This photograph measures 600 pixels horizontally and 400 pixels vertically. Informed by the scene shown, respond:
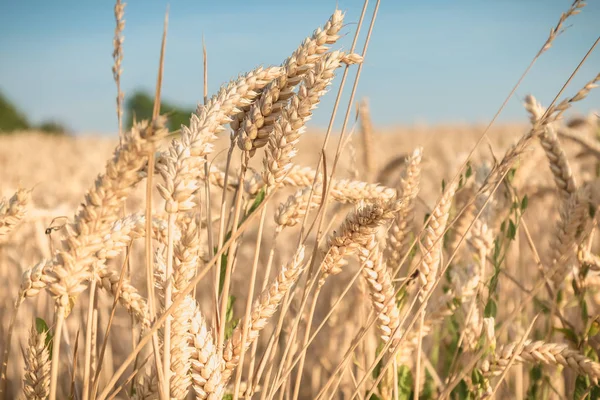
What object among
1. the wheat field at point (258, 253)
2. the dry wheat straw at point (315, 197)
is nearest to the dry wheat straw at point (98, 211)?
the wheat field at point (258, 253)

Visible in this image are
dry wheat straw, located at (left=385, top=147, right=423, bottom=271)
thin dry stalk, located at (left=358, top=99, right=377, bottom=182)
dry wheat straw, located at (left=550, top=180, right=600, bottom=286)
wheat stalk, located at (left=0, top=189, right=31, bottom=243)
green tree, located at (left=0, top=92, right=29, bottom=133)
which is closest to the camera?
wheat stalk, located at (left=0, top=189, right=31, bottom=243)

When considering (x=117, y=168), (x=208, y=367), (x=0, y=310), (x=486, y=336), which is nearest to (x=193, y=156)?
(x=117, y=168)

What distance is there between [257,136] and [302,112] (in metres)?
0.09

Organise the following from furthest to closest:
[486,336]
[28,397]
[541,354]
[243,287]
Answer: [243,287], [486,336], [541,354], [28,397]

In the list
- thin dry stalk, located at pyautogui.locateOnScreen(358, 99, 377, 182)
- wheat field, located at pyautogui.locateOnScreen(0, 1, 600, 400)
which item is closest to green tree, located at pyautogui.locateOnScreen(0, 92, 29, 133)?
thin dry stalk, located at pyautogui.locateOnScreen(358, 99, 377, 182)

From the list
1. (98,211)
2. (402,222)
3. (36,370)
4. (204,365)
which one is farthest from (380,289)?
(36,370)

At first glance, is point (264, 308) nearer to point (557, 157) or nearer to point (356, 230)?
point (356, 230)

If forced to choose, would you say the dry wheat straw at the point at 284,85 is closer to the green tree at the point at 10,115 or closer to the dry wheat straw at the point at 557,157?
the dry wheat straw at the point at 557,157

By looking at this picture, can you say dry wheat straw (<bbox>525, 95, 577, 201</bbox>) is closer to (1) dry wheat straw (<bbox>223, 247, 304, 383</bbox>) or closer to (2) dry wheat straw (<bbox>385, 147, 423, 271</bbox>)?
(2) dry wheat straw (<bbox>385, 147, 423, 271</bbox>)

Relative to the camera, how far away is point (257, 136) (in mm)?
882

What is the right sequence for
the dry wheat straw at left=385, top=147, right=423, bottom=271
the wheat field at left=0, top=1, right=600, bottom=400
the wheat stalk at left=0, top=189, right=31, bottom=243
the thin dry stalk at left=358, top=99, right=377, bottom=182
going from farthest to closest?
1. the thin dry stalk at left=358, top=99, right=377, bottom=182
2. the dry wheat straw at left=385, top=147, right=423, bottom=271
3. the wheat stalk at left=0, top=189, right=31, bottom=243
4. the wheat field at left=0, top=1, right=600, bottom=400

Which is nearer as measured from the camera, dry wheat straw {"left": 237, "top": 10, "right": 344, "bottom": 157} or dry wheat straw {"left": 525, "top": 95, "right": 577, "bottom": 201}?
dry wheat straw {"left": 237, "top": 10, "right": 344, "bottom": 157}

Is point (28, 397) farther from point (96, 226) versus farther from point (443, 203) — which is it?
point (443, 203)

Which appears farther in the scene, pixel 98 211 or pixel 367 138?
pixel 367 138
